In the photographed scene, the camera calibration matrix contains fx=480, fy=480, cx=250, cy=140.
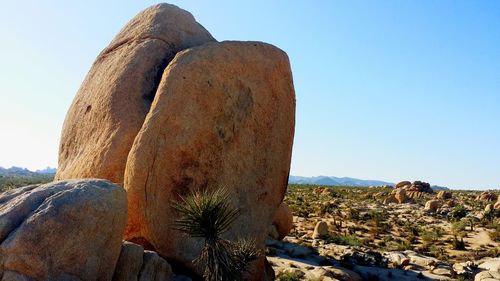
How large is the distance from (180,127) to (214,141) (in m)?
0.78

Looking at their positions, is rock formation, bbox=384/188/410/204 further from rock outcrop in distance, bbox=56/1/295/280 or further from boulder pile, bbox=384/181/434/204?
rock outcrop in distance, bbox=56/1/295/280

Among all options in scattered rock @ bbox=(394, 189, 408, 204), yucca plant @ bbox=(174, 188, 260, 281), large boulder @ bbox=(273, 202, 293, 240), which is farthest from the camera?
scattered rock @ bbox=(394, 189, 408, 204)

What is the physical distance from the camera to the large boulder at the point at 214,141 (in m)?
8.47

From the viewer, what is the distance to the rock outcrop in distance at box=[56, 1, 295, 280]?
8.50 m

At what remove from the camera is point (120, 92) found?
9625 millimetres

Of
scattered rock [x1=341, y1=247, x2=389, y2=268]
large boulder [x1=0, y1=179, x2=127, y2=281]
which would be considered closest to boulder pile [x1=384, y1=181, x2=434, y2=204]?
scattered rock [x1=341, y1=247, x2=389, y2=268]

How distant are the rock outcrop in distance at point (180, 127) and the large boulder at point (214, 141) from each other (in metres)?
0.02

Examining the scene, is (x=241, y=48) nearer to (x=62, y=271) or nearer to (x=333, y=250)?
(x=62, y=271)

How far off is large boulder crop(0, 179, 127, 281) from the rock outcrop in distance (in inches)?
67.4

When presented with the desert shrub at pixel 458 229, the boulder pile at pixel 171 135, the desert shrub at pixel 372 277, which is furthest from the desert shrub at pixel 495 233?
the boulder pile at pixel 171 135

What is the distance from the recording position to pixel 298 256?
1559 cm

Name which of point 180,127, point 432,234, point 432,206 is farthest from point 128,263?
point 432,206

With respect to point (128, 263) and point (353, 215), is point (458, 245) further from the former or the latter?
point (128, 263)

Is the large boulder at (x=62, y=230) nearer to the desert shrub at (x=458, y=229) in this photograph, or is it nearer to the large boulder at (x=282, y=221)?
the large boulder at (x=282, y=221)
